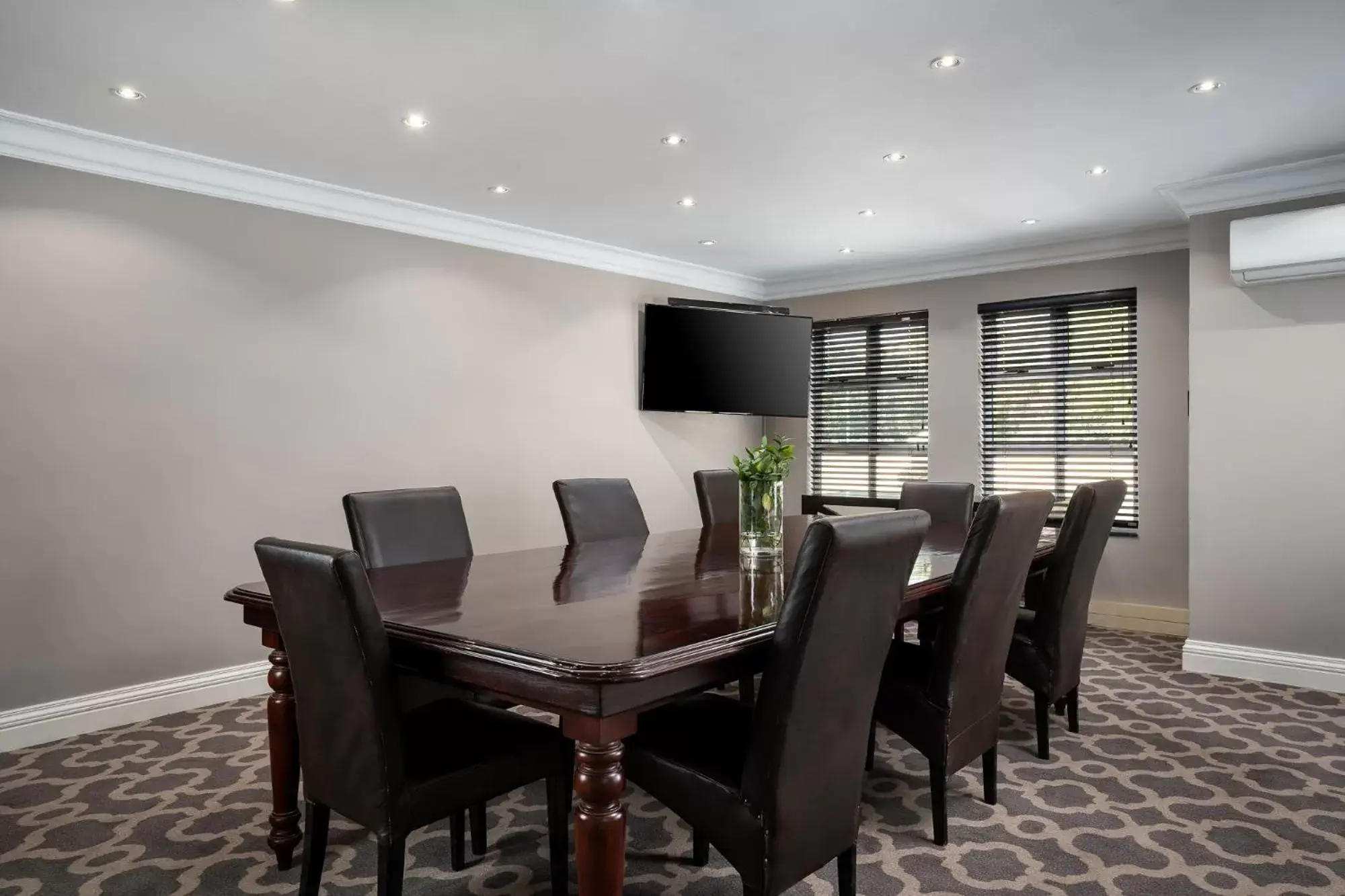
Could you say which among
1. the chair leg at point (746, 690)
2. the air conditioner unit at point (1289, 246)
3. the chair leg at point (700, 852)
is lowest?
the chair leg at point (700, 852)

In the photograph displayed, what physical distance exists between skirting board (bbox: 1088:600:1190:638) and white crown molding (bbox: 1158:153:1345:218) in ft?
7.81

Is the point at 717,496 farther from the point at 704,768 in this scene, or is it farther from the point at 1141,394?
the point at 704,768

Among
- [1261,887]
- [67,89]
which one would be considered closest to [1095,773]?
[1261,887]

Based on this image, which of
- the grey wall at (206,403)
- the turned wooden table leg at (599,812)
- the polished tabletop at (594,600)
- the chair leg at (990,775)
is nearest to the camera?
the turned wooden table leg at (599,812)

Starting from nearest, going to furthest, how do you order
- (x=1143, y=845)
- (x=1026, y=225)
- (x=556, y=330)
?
(x=1143, y=845), (x=1026, y=225), (x=556, y=330)

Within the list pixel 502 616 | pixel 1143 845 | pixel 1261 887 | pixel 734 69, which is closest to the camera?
pixel 502 616

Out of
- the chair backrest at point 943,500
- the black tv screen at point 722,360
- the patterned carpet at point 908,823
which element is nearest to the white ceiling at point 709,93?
the black tv screen at point 722,360

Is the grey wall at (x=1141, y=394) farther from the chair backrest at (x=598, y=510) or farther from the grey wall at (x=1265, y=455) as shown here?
the chair backrest at (x=598, y=510)

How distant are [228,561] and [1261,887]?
164 inches

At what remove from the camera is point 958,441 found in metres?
6.08

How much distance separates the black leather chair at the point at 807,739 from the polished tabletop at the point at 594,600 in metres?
0.18

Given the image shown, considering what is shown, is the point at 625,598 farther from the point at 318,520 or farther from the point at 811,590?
the point at 318,520

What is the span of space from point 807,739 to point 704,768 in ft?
0.86

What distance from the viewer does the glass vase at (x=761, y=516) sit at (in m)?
2.88
